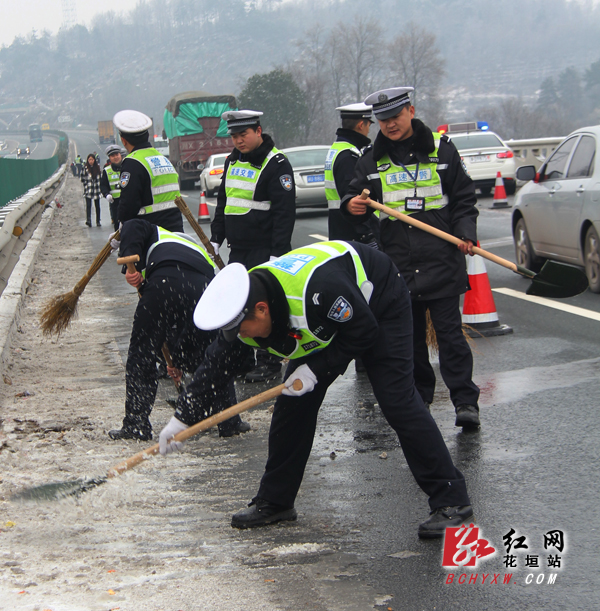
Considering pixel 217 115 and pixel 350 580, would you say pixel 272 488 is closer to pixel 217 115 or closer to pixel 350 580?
pixel 350 580

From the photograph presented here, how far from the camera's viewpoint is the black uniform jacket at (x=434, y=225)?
474 cm

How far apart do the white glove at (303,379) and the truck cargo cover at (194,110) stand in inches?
1240

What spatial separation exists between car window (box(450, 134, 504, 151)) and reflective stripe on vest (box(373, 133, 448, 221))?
1421 centimetres

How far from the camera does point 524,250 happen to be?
10.0 meters

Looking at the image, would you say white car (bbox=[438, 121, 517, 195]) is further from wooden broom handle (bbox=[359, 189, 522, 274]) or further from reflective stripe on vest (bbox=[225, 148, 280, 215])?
wooden broom handle (bbox=[359, 189, 522, 274])

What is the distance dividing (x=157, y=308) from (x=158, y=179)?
1945 millimetres

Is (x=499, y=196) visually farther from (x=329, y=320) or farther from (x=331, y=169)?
(x=329, y=320)

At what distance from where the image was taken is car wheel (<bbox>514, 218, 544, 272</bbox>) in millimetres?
9820

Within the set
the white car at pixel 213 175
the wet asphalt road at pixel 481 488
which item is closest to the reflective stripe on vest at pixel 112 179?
the wet asphalt road at pixel 481 488

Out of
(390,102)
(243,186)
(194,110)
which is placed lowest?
(243,186)

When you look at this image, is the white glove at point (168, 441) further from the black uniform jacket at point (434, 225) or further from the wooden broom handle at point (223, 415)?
the black uniform jacket at point (434, 225)

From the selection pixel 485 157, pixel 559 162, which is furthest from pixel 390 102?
pixel 485 157

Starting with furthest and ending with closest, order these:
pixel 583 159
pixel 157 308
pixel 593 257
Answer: pixel 583 159 → pixel 593 257 → pixel 157 308

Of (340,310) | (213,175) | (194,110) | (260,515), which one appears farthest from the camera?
(194,110)
